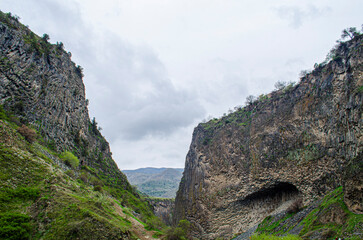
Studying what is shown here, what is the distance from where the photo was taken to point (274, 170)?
116 ft

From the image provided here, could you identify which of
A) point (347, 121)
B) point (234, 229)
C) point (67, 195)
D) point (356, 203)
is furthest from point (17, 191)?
point (234, 229)

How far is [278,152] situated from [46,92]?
44.5m

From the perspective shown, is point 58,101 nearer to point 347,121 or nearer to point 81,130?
point 81,130

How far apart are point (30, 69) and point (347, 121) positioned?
153ft

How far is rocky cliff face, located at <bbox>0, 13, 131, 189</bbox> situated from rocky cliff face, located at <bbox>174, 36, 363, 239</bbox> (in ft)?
74.1

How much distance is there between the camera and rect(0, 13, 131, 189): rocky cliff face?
103ft

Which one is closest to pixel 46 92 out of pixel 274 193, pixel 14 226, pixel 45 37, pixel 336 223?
pixel 45 37

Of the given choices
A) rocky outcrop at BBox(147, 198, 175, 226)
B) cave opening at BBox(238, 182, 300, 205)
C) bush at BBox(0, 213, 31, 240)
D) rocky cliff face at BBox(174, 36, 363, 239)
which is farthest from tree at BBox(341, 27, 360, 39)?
rocky outcrop at BBox(147, 198, 175, 226)

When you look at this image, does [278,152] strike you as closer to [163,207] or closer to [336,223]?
[336,223]

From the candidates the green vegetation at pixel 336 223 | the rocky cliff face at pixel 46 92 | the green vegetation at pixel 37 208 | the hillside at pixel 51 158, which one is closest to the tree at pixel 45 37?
the rocky cliff face at pixel 46 92

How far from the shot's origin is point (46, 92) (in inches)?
1459

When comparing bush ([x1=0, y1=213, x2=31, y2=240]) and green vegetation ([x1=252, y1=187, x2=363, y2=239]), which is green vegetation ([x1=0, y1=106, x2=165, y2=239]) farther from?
green vegetation ([x1=252, y1=187, x2=363, y2=239])

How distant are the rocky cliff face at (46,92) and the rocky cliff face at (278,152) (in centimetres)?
2258

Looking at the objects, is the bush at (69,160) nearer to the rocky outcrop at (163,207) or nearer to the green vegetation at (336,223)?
the green vegetation at (336,223)
